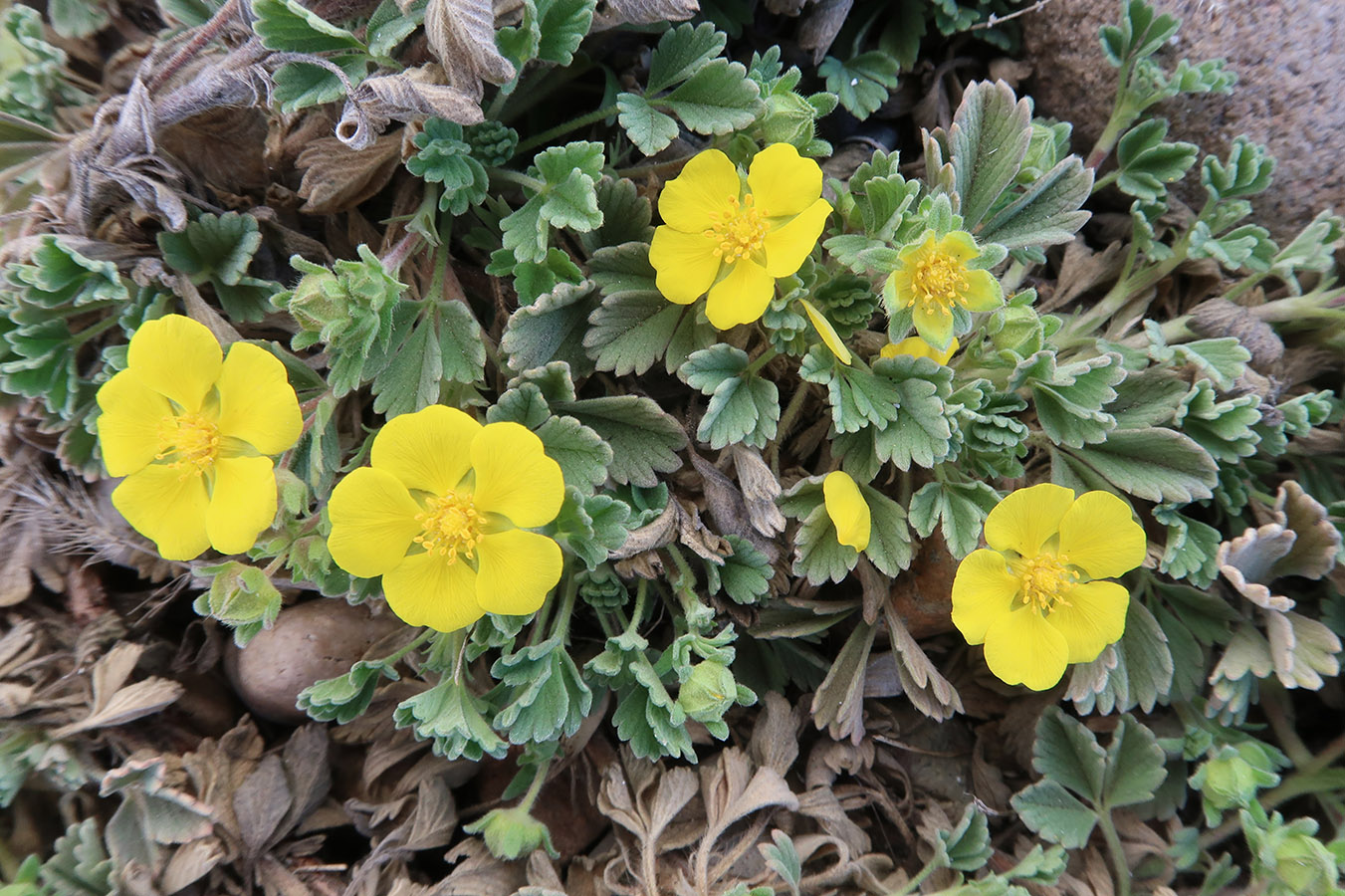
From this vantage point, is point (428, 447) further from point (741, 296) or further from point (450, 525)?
point (741, 296)

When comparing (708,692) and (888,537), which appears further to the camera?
(888,537)

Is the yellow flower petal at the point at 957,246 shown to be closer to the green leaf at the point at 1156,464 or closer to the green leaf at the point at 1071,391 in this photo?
the green leaf at the point at 1071,391

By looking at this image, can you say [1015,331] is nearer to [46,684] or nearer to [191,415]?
[191,415]

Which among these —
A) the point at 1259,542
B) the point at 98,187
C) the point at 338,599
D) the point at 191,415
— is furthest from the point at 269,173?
the point at 1259,542

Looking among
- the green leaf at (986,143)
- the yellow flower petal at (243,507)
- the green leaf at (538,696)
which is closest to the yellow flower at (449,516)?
the yellow flower petal at (243,507)

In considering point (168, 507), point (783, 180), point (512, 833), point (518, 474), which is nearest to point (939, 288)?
point (783, 180)

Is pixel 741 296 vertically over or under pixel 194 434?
over
